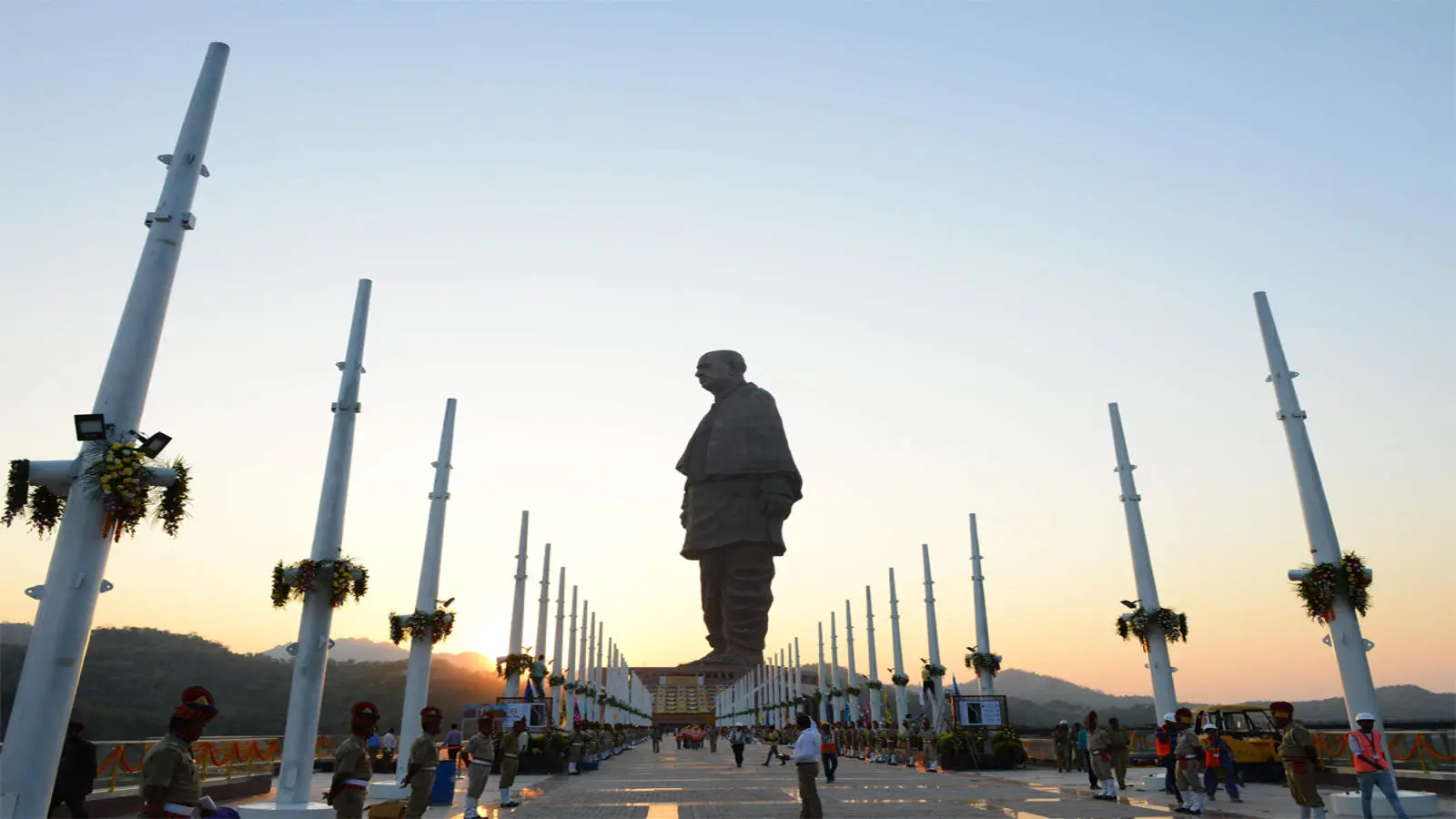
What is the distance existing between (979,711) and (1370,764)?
684 inches

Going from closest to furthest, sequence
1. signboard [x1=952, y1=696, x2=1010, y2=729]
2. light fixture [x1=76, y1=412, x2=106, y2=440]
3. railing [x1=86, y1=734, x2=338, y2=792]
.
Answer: light fixture [x1=76, y1=412, x2=106, y2=440]
railing [x1=86, y1=734, x2=338, y2=792]
signboard [x1=952, y1=696, x2=1010, y2=729]

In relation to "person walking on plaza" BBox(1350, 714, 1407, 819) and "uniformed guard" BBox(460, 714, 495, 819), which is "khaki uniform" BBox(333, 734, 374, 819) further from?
"person walking on plaza" BBox(1350, 714, 1407, 819)

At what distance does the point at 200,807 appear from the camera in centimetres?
668

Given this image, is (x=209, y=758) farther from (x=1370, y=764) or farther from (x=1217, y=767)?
(x=1370, y=764)

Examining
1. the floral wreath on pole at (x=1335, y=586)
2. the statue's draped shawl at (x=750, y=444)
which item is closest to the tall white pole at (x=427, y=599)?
the floral wreath on pole at (x=1335, y=586)

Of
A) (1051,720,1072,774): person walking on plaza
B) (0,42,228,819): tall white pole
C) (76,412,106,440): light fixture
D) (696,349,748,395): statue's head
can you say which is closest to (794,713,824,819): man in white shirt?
(0,42,228,819): tall white pole

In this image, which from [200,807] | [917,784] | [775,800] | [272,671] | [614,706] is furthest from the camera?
[272,671]

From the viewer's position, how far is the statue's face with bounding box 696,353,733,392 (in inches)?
3506

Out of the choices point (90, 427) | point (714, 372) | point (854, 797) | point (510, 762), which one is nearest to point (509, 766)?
point (510, 762)

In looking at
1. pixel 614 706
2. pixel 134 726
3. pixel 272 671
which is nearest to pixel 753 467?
pixel 614 706

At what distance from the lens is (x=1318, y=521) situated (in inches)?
660

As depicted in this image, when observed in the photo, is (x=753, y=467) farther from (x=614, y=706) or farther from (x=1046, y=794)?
(x=1046, y=794)

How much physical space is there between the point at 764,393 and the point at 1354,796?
7445 centimetres

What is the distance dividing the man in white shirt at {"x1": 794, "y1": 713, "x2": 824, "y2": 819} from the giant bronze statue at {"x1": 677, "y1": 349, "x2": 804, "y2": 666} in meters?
69.1
